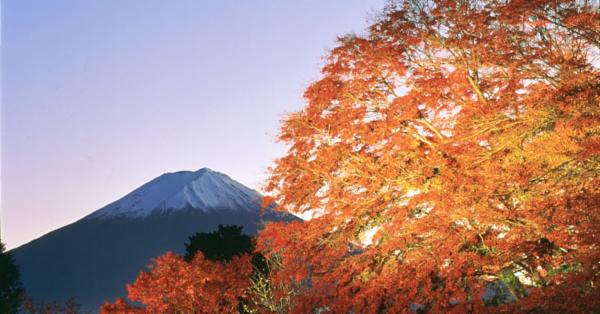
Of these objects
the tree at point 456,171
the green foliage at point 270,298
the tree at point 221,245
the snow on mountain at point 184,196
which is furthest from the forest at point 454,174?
the snow on mountain at point 184,196

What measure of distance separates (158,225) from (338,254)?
11464 cm

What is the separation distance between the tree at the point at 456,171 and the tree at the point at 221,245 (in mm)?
9809

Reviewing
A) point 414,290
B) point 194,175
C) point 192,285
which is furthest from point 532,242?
point 194,175

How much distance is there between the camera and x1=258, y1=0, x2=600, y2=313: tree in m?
8.07

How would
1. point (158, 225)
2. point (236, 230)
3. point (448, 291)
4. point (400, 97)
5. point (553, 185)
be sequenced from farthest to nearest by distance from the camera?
point (158, 225)
point (236, 230)
point (400, 97)
point (448, 291)
point (553, 185)

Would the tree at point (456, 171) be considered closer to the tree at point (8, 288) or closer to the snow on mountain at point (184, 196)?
the tree at point (8, 288)

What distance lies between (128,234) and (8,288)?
282 feet

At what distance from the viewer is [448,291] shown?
961 centimetres

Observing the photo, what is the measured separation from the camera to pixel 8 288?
31578 mm

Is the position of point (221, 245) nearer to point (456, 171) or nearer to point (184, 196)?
point (456, 171)

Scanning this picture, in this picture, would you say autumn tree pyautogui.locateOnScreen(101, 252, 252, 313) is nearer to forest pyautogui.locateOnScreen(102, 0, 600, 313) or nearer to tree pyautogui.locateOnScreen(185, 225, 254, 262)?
forest pyautogui.locateOnScreen(102, 0, 600, 313)

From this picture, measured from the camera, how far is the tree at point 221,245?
74.7ft

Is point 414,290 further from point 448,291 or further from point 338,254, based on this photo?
point 338,254

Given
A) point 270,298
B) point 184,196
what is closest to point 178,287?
point 270,298
